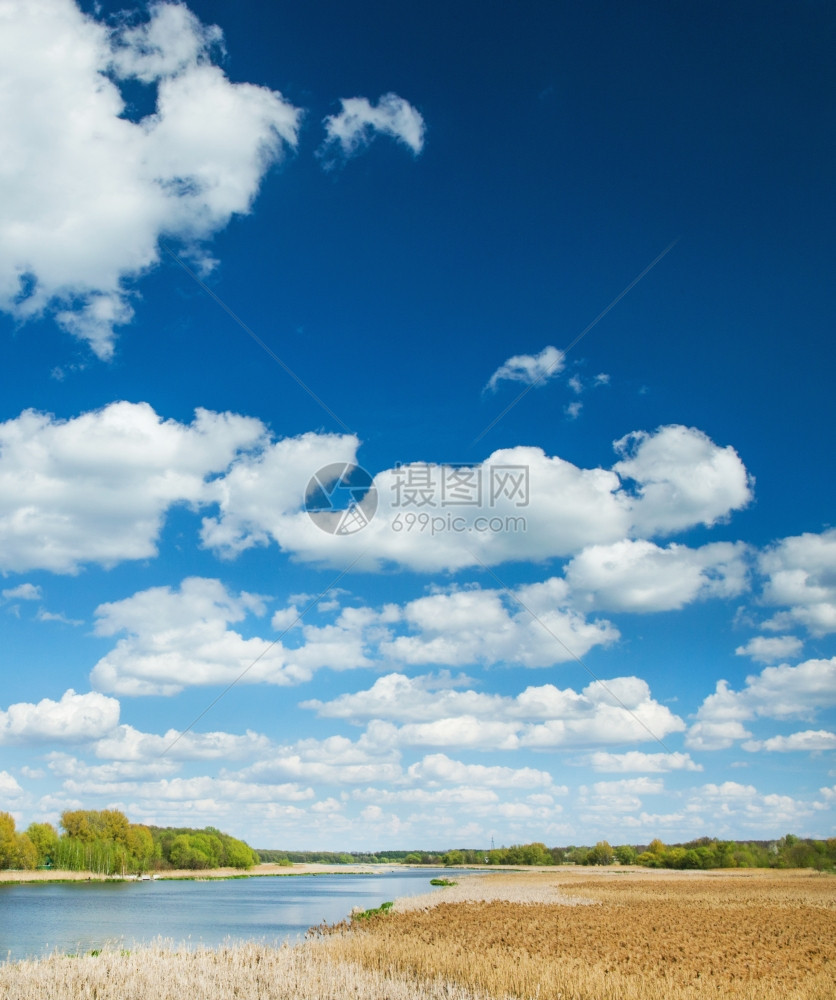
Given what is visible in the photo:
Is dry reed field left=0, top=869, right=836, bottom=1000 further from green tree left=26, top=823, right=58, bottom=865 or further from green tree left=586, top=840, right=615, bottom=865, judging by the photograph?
green tree left=586, top=840, right=615, bottom=865

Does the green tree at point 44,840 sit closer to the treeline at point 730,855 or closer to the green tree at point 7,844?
the green tree at point 7,844

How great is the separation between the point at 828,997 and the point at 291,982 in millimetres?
11919

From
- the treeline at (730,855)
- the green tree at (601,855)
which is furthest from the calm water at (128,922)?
the green tree at (601,855)


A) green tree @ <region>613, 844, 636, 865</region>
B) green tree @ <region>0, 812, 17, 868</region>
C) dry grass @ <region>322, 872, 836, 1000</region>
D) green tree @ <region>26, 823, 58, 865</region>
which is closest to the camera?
dry grass @ <region>322, 872, 836, 1000</region>

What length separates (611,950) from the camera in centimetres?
2136

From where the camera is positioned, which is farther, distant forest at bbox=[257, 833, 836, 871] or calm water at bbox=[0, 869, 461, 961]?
distant forest at bbox=[257, 833, 836, 871]

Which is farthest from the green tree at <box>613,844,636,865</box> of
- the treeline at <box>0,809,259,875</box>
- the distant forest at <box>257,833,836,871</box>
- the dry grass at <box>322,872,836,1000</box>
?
the dry grass at <box>322,872,836,1000</box>

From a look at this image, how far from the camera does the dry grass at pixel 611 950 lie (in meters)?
16.6

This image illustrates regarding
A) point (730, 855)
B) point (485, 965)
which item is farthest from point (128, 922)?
point (730, 855)

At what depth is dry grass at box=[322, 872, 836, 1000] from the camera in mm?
16594

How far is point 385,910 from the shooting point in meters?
36.8

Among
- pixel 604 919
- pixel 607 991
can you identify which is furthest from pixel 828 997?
pixel 604 919

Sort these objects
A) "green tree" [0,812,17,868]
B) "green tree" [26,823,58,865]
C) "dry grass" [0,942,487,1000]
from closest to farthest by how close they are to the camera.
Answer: "dry grass" [0,942,487,1000]
"green tree" [0,812,17,868]
"green tree" [26,823,58,865]

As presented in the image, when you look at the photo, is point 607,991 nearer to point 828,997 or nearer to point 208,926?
point 828,997
